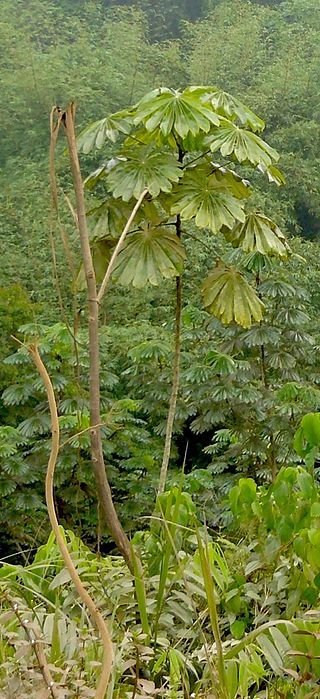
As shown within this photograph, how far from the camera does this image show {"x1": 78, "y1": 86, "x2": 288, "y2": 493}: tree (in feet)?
Answer: 4.33

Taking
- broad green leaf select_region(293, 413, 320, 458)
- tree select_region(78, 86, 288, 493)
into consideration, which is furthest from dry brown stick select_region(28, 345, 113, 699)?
tree select_region(78, 86, 288, 493)

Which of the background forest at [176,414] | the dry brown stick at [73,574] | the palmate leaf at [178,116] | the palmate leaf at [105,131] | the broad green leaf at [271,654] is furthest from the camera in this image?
the palmate leaf at [105,131]

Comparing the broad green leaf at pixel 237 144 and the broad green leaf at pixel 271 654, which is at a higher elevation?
the broad green leaf at pixel 237 144

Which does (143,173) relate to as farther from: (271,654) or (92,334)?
(271,654)

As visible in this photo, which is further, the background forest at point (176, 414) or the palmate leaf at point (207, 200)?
the palmate leaf at point (207, 200)

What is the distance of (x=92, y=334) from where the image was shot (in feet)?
2.52

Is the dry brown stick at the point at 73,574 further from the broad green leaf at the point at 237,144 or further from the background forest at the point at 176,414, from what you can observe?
the broad green leaf at the point at 237,144

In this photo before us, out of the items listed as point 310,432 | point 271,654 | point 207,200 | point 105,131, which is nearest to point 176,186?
point 207,200

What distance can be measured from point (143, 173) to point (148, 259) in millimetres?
142

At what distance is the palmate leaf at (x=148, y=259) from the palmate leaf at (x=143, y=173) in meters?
0.08

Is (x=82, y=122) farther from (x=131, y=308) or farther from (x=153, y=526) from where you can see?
(x=153, y=526)

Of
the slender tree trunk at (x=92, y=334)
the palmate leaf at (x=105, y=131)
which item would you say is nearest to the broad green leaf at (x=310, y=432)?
the slender tree trunk at (x=92, y=334)

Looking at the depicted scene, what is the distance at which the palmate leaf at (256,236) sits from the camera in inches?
56.9

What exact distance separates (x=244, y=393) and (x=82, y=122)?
800 cm
